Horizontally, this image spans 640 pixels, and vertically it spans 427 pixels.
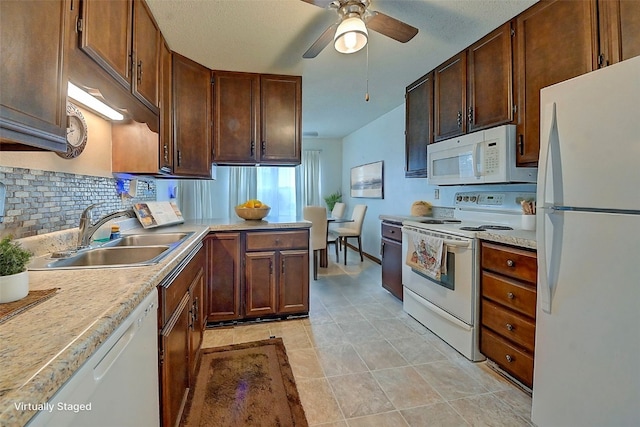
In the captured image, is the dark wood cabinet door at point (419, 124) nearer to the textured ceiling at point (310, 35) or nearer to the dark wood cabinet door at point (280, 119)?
the textured ceiling at point (310, 35)

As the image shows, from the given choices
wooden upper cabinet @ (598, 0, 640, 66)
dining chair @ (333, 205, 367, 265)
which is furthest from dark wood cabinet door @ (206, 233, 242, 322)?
wooden upper cabinet @ (598, 0, 640, 66)

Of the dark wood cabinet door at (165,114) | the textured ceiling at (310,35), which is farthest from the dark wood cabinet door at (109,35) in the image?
Answer: the dark wood cabinet door at (165,114)

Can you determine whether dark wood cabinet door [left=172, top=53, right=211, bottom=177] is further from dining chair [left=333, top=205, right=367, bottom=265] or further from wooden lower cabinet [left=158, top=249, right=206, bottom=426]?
dining chair [left=333, top=205, right=367, bottom=265]

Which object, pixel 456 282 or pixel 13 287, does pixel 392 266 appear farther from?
pixel 13 287

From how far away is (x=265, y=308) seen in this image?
8.75 feet

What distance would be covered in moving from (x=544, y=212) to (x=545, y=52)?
118cm

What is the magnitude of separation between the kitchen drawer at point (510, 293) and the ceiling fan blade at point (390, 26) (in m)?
1.60

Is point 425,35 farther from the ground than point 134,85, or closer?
farther from the ground

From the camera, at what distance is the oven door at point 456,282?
2047 millimetres

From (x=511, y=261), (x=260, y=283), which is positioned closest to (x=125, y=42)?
(x=260, y=283)

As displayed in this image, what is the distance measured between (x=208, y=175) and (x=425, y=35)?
7.18 ft

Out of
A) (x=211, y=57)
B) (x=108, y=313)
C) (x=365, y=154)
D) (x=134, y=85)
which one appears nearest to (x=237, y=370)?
(x=108, y=313)

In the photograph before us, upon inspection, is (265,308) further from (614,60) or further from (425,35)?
(614,60)

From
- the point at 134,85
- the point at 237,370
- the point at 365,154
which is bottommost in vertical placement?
the point at 237,370
